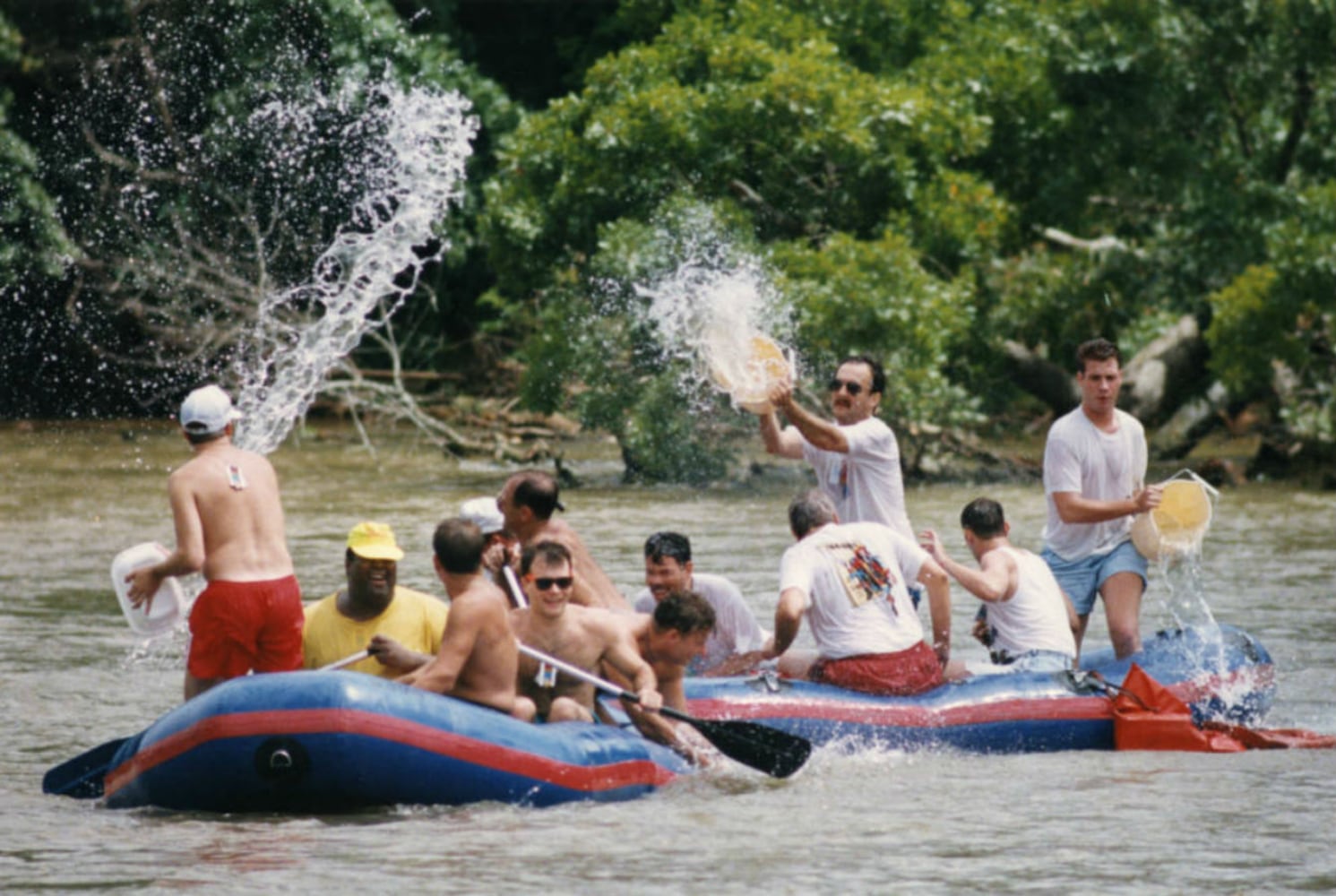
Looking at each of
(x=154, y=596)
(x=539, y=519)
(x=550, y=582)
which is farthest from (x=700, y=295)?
(x=154, y=596)

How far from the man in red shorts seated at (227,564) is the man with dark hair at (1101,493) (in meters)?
3.44

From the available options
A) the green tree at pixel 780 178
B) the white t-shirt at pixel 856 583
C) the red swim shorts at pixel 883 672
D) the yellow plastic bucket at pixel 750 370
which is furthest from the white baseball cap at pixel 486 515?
the green tree at pixel 780 178

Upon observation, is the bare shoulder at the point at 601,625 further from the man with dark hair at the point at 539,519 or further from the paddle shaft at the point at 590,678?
the man with dark hair at the point at 539,519

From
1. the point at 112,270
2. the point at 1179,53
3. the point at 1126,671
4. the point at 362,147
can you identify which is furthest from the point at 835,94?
the point at 1126,671

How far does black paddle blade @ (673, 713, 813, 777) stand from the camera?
852 cm

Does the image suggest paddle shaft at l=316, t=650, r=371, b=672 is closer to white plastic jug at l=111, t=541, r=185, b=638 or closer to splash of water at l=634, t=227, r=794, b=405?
white plastic jug at l=111, t=541, r=185, b=638

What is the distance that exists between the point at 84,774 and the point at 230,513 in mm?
1182

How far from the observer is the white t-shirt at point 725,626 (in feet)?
32.0

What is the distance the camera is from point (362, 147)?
2247 centimetres

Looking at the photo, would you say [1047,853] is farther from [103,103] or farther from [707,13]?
[103,103]

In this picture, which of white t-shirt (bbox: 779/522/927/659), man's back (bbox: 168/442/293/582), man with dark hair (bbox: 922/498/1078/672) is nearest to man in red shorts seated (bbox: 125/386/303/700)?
man's back (bbox: 168/442/293/582)

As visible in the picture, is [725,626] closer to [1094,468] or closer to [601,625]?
[601,625]

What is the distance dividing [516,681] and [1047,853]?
2107mm

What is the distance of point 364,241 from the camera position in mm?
19844
